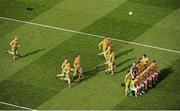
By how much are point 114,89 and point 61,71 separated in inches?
161

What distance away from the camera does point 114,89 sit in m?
36.8

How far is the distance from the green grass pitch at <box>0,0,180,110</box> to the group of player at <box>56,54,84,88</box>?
461mm

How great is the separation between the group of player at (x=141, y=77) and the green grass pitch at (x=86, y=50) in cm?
46

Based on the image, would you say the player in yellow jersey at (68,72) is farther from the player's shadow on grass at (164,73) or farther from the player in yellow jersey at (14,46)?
the player's shadow on grass at (164,73)

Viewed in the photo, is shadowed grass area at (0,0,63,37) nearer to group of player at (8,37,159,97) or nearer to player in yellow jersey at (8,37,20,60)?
player in yellow jersey at (8,37,20,60)

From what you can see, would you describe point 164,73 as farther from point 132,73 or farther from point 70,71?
point 70,71

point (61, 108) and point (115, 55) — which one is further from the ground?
point (115, 55)

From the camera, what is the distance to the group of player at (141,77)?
35656 millimetres

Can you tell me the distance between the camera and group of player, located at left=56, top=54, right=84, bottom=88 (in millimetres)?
36719

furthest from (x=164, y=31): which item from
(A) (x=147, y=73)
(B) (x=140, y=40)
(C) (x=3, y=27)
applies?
(C) (x=3, y=27)

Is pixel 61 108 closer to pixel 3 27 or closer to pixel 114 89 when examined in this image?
pixel 114 89

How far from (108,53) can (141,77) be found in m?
3.53

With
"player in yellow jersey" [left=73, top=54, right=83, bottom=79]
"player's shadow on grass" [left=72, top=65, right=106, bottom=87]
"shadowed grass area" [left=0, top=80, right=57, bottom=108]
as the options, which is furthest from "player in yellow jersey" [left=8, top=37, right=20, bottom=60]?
"player's shadow on grass" [left=72, top=65, right=106, bottom=87]

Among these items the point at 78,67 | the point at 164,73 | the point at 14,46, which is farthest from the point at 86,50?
the point at 164,73
